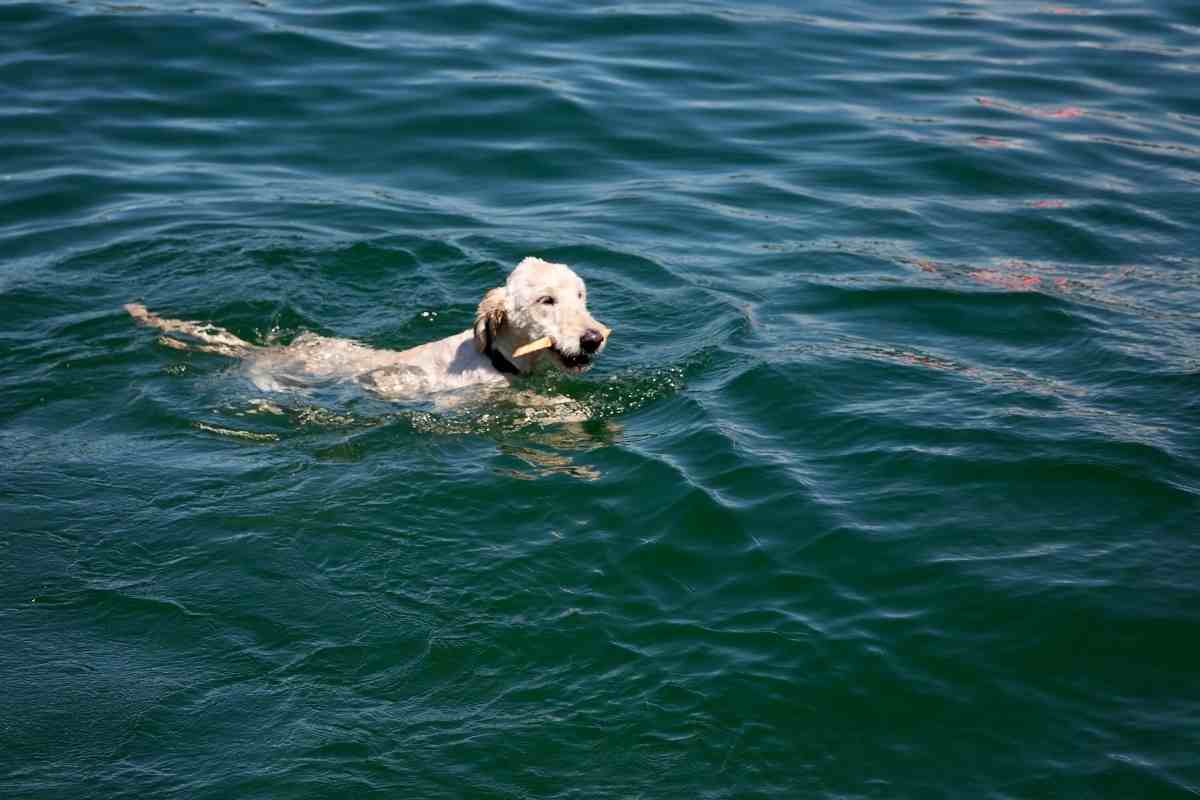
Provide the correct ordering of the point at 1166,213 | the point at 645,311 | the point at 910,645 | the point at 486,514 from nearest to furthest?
the point at 910,645 → the point at 486,514 → the point at 645,311 → the point at 1166,213

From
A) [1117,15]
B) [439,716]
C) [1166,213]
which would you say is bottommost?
[439,716]

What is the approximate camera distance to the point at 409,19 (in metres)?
21.2

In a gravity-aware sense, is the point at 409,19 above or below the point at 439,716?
above

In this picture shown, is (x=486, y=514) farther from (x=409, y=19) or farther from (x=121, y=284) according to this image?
(x=409, y=19)

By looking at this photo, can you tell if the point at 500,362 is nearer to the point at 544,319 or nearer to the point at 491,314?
the point at 491,314

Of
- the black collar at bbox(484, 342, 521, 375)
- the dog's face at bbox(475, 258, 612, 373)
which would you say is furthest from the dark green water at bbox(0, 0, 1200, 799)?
the dog's face at bbox(475, 258, 612, 373)

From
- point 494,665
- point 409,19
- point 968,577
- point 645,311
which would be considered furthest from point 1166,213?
point 409,19

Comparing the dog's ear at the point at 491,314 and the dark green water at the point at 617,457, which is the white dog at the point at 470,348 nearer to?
the dog's ear at the point at 491,314

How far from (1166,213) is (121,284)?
1063 cm

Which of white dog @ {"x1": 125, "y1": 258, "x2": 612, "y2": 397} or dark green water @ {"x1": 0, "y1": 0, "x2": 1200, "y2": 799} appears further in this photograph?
white dog @ {"x1": 125, "y1": 258, "x2": 612, "y2": 397}

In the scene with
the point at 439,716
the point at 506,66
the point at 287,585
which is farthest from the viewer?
the point at 506,66

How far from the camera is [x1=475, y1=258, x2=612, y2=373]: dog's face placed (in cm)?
941

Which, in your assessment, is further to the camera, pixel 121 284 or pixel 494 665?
pixel 121 284

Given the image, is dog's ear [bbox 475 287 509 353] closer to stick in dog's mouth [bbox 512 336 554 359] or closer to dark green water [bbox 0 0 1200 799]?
stick in dog's mouth [bbox 512 336 554 359]
